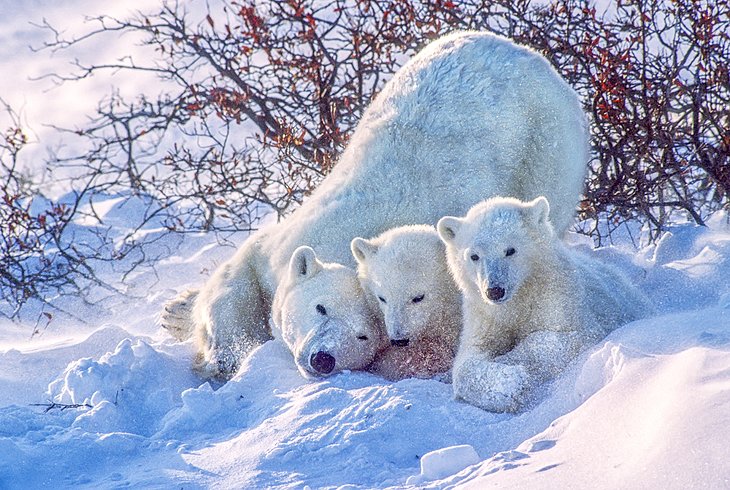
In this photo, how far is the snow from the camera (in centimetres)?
212

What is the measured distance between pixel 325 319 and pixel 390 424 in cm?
103

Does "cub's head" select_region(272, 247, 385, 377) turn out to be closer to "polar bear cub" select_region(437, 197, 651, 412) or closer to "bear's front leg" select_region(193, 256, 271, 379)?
"bear's front leg" select_region(193, 256, 271, 379)

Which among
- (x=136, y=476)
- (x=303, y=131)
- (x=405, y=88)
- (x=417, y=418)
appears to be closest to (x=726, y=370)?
(x=417, y=418)

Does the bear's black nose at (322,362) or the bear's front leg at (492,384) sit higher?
the bear's black nose at (322,362)

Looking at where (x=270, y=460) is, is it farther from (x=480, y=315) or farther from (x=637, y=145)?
(x=637, y=145)

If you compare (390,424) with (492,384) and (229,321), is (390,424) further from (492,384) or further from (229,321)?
(229,321)

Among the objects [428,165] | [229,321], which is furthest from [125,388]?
[428,165]

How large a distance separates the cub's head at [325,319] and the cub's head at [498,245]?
55 cm

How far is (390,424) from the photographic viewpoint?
115 inches

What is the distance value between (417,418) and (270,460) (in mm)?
507

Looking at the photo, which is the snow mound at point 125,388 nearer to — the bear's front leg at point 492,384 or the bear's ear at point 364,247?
the bear's ear at point 364,247

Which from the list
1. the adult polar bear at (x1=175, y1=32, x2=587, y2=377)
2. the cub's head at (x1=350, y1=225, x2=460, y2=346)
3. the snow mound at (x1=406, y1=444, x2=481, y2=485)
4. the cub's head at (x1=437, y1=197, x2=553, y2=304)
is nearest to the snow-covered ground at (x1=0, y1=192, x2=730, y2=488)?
the snow mound at (x1=406, y1=444, x2=481, y2=485)

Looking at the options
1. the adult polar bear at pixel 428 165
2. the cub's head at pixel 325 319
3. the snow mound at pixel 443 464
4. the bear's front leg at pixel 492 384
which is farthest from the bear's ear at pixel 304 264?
the snow mound at pixel 443 464

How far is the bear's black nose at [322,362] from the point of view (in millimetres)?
3674
